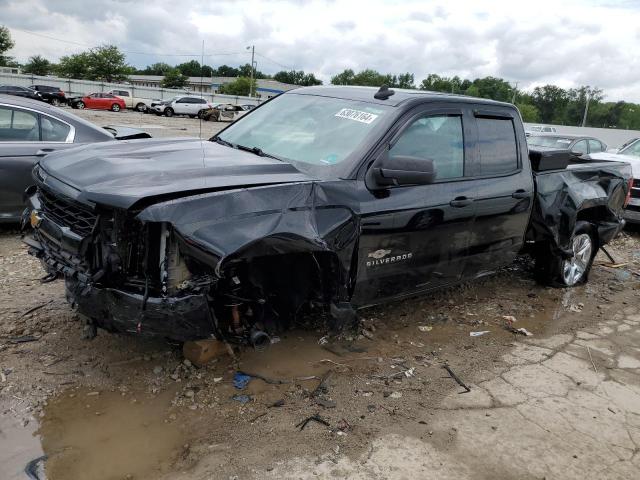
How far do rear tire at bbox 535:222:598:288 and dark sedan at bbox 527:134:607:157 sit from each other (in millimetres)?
7397

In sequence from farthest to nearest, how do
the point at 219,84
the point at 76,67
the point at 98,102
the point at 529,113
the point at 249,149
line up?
the point at 219,84 → the point at 529,113 → the point at 76,67 → the point at 98,102 → the point at 249,149

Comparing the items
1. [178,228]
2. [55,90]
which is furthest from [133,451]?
[55,90]

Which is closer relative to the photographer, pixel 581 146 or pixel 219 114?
pixel 581 146

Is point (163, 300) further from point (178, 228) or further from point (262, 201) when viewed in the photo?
point (262, 201)

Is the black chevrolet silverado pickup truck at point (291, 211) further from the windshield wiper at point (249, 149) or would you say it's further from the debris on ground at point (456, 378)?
the debris on ground at point (456, 378)

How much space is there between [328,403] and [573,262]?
4.03 metres

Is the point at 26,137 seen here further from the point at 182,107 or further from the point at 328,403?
the point at 182,107

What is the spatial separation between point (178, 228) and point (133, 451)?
1.22 meters

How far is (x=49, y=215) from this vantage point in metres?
3.48

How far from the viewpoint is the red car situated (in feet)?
126

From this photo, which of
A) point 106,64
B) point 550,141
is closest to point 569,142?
point 550,141

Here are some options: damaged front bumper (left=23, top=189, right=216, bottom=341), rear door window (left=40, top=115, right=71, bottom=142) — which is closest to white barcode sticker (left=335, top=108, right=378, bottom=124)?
damaged front bumper (left=23, top=189, right=216, bottom=341)

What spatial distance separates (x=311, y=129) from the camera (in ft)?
13.6

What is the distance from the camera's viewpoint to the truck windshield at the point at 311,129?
3801 mm
